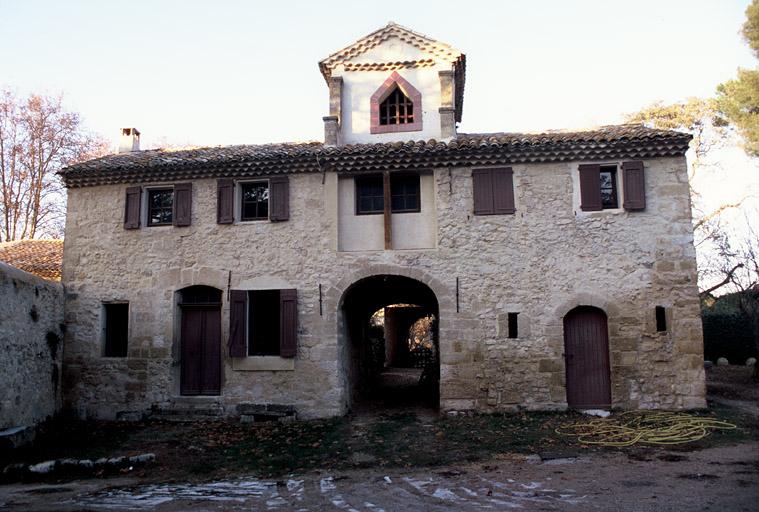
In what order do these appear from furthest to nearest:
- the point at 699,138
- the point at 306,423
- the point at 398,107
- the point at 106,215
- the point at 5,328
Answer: the point at 699,138, the point at 398,107, the point at 106,215, the point at 306,423, the point at 5,328

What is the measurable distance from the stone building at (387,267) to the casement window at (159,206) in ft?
0.16

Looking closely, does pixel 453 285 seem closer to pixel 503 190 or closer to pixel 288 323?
pixel 503 190

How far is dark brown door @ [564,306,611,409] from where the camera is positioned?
12578 millimetres

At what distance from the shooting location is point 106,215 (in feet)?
46.7

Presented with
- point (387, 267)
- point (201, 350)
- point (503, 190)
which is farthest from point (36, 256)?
point (503, 190)

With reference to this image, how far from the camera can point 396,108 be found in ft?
49.8

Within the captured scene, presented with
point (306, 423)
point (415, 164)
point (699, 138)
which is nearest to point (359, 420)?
point (306, 423)

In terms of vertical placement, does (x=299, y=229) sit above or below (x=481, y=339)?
above

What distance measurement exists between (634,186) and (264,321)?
Result: 30.1ft

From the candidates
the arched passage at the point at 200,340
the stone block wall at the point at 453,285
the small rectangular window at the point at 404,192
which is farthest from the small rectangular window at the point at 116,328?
the small rectangular window at the point at 404,192

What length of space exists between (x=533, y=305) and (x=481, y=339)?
54.7 inches

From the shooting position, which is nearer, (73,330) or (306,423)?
(306,423)

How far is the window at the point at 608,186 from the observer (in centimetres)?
1309

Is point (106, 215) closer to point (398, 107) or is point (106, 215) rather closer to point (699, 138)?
point (398, 107)
